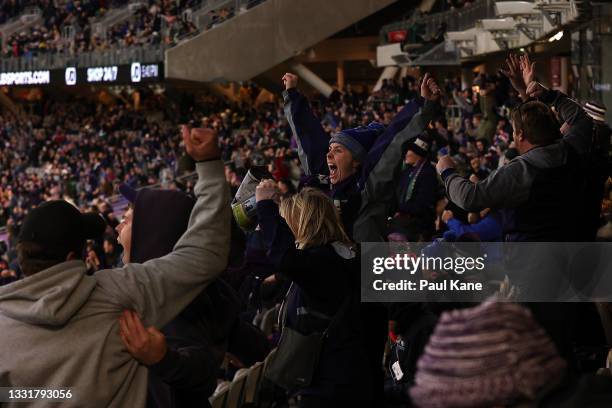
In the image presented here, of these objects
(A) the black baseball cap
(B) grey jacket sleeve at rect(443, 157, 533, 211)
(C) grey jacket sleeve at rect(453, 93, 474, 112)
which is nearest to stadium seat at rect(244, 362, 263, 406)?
(B) grey jacket sleeve at rect(443, 157, 533, 211)

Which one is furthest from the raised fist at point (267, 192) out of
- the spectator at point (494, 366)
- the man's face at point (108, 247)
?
the man's face at point (108, 247)

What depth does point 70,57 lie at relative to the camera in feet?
116

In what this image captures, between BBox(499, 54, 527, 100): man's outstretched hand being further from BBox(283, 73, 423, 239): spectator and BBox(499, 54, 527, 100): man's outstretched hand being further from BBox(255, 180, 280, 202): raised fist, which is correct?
BBox(255, 180, 280, 202): raised fist

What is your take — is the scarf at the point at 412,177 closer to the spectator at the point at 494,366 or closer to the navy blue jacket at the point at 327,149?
the navy blue jacket at the point at 327,149

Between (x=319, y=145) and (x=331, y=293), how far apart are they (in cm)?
158

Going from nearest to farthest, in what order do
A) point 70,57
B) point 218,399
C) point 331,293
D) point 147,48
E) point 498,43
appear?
point 331,293 < point 218,399 < point 498,43 < point 147,48 < point 70,57

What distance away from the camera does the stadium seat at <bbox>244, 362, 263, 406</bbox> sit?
4652 millimetres

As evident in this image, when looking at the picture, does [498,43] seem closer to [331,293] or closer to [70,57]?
[331,293]

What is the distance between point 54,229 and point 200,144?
44 cm

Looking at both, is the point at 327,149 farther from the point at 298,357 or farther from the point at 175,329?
the point at 175,329

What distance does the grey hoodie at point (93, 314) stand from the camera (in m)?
2.79

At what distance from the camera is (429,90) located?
5.02 meters

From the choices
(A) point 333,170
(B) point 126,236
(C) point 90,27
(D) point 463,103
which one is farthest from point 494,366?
(C) point 90,27

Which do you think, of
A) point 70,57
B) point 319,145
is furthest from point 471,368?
point 70,57
